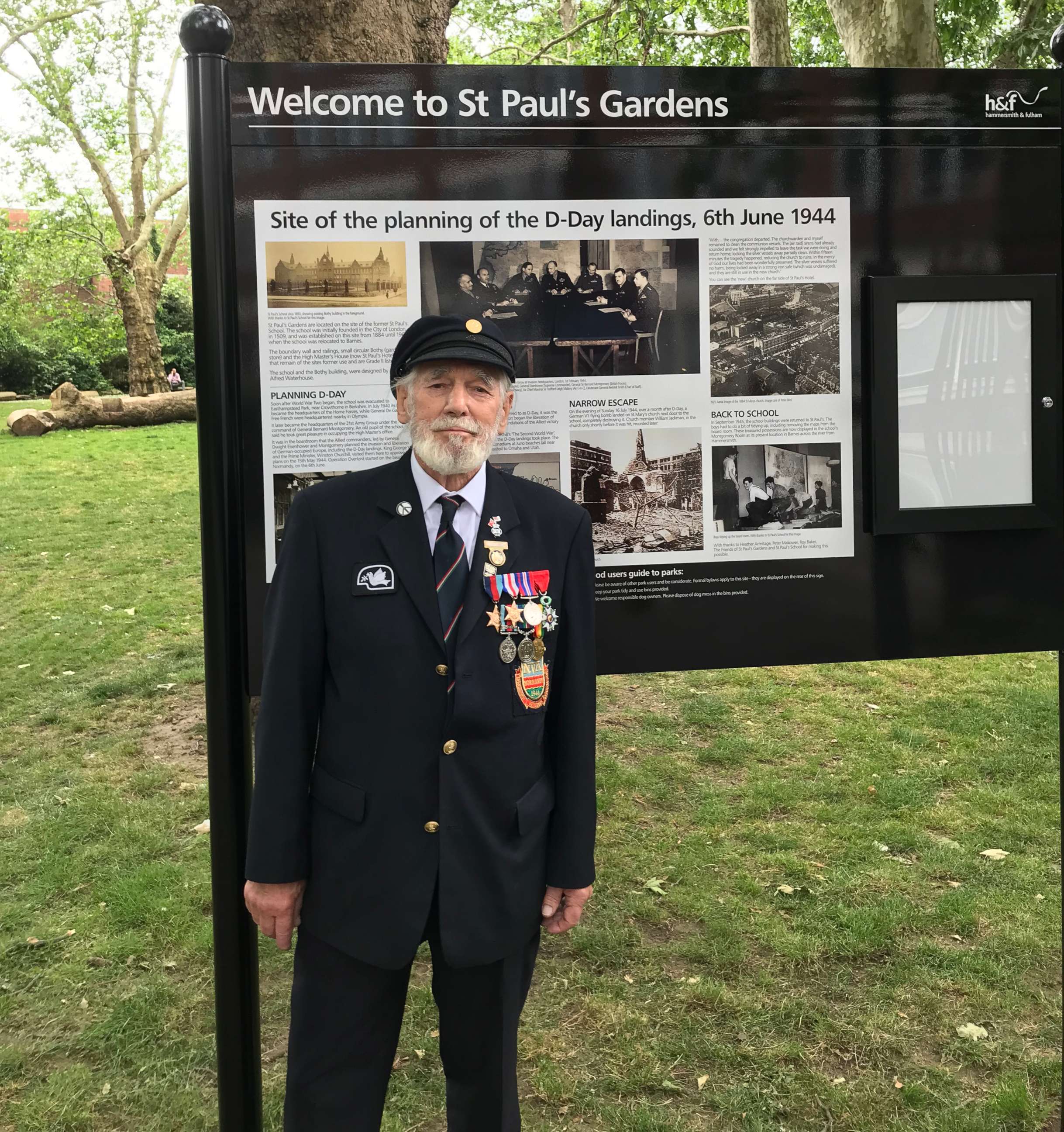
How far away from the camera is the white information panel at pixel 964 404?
114 inches

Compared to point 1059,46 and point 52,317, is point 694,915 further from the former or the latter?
point 52,317

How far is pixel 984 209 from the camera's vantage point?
2.88m

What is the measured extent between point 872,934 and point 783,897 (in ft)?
1.64

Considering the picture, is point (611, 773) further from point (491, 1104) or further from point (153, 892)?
point (491, 1104)

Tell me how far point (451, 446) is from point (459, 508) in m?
0.15

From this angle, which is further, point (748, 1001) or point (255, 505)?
point (748, 1001)

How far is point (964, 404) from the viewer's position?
294 cm

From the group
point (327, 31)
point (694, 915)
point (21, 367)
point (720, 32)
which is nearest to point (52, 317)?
point (21, 367)

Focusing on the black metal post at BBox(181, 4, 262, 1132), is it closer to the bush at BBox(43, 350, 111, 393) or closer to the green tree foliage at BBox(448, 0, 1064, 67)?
the green tree foliage at BBox(448, 0, 1064, 67)

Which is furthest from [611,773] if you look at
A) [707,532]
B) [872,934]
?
[707,532]

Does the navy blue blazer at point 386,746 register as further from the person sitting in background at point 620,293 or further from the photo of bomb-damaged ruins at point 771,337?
the photo of bomb-damaged ruins at point 771,337

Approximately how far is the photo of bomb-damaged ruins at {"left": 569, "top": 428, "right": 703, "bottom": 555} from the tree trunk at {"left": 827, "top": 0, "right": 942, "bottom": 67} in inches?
182

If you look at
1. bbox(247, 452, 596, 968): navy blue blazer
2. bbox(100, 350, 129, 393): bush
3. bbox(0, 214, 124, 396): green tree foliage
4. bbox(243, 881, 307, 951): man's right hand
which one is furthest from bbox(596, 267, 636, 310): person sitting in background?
bbox(100, 350, 129, 393): bush

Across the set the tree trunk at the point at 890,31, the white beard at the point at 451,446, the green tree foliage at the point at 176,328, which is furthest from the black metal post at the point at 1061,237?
the green tree foliage at the point at 176,328
